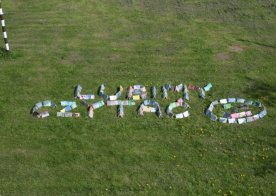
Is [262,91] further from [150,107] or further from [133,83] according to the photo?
[133,83]

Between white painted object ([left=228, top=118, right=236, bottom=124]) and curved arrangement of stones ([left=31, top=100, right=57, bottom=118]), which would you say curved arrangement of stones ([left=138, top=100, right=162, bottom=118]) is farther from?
curved arrangement of stones ([left=31, top=100, right=57, bottom=118])

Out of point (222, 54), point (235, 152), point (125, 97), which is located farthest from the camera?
point (222, 54)

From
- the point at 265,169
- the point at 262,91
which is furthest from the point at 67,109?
the point at 262,91

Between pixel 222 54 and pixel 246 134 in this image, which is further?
pixel 222 54

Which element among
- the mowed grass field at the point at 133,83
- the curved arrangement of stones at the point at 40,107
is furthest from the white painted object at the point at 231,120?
the curved arrangement of stones at the point at 40,107

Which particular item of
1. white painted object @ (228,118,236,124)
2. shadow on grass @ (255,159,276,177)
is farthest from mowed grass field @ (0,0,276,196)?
white painted object @ (228,118,236,124)

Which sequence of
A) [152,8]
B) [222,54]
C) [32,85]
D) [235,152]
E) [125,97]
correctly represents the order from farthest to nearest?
[152,8] → [222,54] → [32,85] → [125,97] → [235,152]

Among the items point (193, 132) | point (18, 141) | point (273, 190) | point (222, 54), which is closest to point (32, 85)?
point (18, 141)

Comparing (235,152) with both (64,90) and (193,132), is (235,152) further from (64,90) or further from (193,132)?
(64,90)
